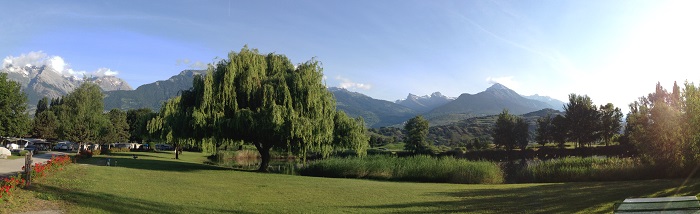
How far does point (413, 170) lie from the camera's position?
25938 mm

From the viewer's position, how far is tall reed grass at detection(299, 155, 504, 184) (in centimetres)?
2436

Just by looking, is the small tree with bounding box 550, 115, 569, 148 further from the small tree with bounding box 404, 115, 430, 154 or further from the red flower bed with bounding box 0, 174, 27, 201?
the red flower bed with bounding box 0, 174, 27, 201

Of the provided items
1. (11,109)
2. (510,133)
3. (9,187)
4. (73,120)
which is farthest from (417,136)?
(9,187)

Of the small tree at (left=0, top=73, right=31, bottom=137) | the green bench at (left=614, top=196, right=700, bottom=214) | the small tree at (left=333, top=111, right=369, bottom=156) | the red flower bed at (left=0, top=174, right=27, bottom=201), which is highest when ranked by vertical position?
the small tree at (left=0, top=73, right=31, bottom=137)

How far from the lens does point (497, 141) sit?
266ft

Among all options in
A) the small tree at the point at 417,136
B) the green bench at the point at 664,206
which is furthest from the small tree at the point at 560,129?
the green bench at the point at 664,206

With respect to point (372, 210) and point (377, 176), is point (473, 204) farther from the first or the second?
point (377, 176)

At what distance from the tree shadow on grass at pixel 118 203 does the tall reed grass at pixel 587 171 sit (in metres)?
20.5

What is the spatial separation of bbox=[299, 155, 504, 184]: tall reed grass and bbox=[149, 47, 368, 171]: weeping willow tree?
1.70 meters

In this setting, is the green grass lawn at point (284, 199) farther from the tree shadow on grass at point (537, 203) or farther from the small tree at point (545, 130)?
the small tree at point (545, 130)

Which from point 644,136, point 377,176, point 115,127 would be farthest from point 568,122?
point 115,127

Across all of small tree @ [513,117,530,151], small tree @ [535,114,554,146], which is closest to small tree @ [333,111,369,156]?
small tree @ [513,117,530,151]

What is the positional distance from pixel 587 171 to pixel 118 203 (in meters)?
23.8

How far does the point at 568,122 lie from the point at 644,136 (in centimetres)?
5315
